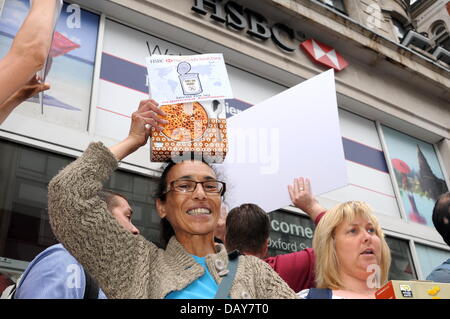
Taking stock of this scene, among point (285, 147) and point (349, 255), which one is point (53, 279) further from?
point (285, 147)

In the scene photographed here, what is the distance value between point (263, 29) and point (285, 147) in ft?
13.5

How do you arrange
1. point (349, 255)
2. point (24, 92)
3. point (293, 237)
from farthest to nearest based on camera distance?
point (293, 237), point (349, 255), point (24, 92)

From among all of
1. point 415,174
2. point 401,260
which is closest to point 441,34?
point 415,174

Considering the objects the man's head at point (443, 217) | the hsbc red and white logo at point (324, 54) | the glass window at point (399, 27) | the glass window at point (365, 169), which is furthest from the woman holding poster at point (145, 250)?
the glass window at point (399, 27)

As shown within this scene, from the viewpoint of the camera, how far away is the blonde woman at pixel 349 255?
209cm

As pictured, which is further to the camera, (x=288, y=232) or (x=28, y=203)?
(x=288, y=232)

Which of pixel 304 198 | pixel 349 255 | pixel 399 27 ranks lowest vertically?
pixel 349 255

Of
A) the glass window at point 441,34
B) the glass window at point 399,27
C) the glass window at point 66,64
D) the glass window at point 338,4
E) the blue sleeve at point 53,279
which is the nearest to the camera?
the blue sleeve at point 53,279

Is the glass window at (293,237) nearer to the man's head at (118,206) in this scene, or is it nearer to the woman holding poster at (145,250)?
the man's head at (118,206)

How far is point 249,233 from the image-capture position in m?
2.60

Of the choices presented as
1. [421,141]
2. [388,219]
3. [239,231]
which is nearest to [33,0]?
[239,231]

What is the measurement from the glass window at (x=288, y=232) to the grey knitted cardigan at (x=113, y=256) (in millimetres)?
3290

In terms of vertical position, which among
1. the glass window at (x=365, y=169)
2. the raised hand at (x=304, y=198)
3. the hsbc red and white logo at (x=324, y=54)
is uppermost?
the hsbc red and white logo at (x=324, y=54)

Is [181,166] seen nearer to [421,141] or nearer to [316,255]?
[316,255]
